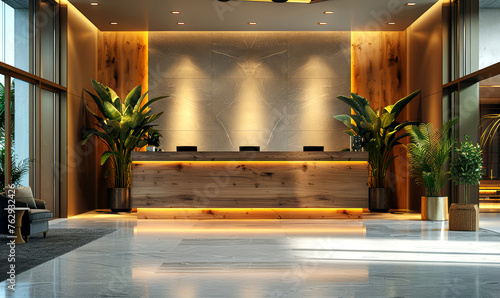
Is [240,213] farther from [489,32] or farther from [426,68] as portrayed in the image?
[489,32]

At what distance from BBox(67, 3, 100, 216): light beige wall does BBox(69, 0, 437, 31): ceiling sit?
29 cm

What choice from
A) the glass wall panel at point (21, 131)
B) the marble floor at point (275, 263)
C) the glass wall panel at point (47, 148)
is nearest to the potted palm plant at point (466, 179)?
the marble floor at point (275, 263)

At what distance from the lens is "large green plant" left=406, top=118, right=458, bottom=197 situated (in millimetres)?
8453

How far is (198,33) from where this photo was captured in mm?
11312

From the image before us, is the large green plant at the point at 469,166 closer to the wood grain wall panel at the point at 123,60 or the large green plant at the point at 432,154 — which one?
the large green plant at the point at 432,154

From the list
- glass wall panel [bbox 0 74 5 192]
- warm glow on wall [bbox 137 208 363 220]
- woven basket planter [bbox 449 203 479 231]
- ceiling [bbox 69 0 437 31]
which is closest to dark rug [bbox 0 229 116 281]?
glass wall panel [bbox 0 74 5 192]

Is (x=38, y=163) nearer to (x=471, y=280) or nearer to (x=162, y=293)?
(x=162, y=293)

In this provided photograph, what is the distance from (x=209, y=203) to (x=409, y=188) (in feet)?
14.0

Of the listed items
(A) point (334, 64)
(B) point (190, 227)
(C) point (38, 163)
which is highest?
(A) point (334, 64)

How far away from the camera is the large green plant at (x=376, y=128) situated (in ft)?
33.3

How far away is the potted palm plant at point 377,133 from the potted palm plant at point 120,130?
368cm

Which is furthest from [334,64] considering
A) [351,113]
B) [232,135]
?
[232,135]

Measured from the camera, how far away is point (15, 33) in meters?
7.57

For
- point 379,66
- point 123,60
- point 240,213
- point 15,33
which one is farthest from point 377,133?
point 15,33
